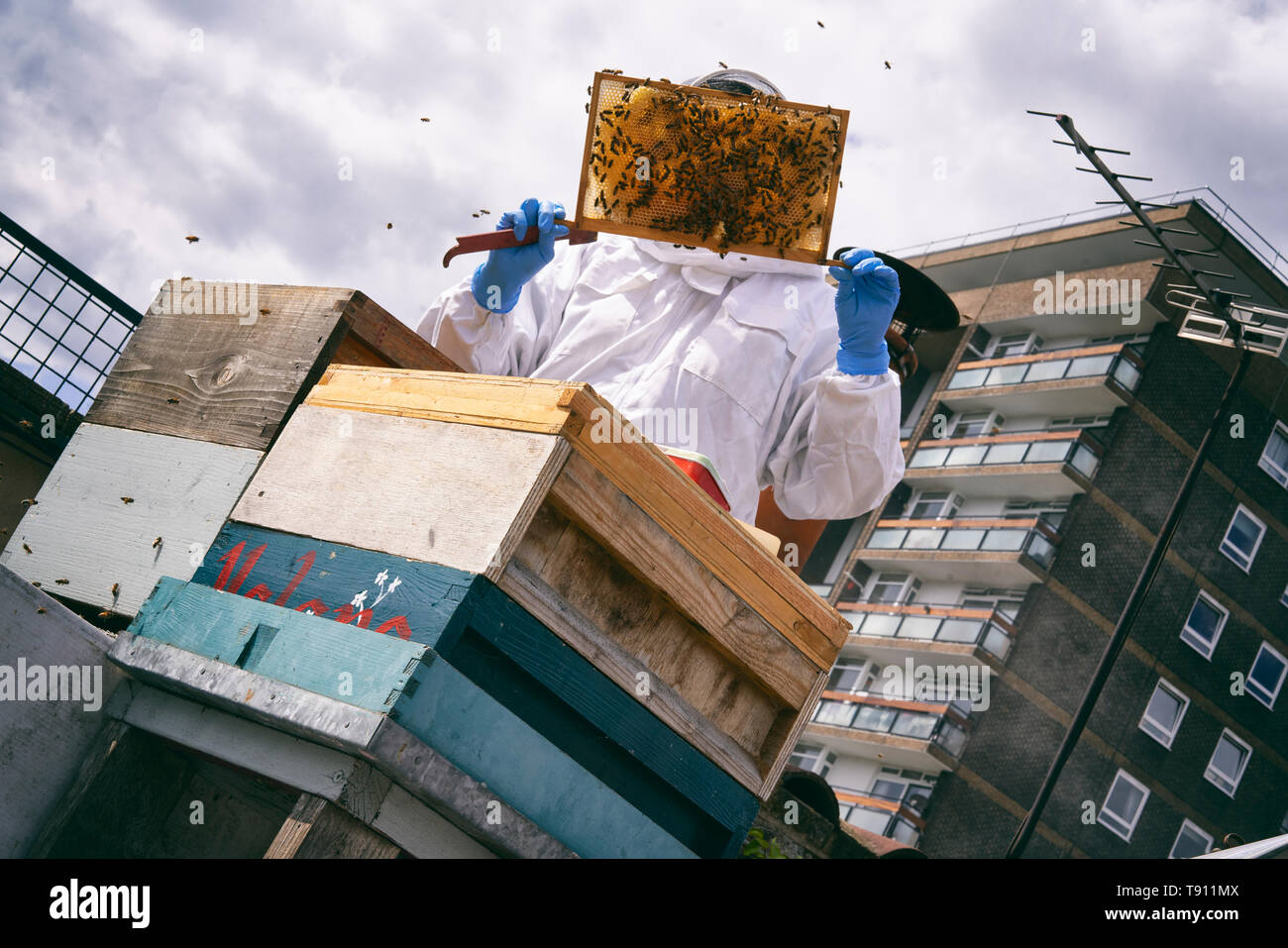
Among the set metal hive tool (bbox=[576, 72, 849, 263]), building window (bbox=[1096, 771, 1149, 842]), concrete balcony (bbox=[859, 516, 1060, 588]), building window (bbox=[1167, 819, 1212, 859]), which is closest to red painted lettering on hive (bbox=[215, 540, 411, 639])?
metal hive tool (bbox=[576, 72, 849, 263])

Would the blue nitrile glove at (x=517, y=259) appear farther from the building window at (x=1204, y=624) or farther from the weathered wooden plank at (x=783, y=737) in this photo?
the building window at (x=1204, y=624)

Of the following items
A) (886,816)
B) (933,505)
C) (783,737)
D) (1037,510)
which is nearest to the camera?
(783,737)

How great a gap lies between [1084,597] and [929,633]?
474cm

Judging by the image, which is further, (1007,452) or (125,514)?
(1007,452)

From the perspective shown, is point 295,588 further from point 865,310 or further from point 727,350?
point 865,310

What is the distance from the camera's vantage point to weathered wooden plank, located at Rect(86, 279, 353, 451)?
330cm

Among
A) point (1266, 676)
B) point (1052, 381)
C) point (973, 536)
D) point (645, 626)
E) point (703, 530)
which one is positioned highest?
point (1052, 381)

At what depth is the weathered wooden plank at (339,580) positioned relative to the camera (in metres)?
2.24

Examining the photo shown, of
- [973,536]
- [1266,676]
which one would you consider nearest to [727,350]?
[973,536]

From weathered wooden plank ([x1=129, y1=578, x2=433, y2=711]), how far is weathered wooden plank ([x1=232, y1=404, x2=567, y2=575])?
20cm

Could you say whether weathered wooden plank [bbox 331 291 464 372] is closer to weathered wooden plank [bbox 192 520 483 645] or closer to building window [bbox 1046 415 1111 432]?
weathered wooden plank [bbox 192 520 483 645]

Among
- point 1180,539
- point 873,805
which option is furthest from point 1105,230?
point 873,805

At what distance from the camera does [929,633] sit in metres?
35.2

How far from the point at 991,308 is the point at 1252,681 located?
14.7 m
